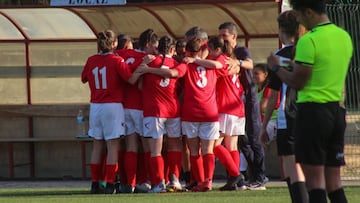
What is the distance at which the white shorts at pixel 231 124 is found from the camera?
13.4m

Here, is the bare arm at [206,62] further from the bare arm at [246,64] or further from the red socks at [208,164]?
the red socks at [208,164]

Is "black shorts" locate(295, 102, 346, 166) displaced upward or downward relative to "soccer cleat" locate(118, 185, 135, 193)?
upward

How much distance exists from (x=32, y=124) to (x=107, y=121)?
4.27 meters

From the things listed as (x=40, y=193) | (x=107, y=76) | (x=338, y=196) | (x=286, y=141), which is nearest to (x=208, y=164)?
(x=107, y=76)

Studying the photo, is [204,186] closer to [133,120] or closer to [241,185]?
[241,185]

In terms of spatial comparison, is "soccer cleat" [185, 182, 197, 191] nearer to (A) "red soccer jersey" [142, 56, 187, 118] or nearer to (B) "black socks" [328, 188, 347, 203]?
(A) "red soccer jersey" [142, 56, 187, 118]

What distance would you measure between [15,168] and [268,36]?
4.89 metres

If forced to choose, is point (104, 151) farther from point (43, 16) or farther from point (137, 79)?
point (43, 16)

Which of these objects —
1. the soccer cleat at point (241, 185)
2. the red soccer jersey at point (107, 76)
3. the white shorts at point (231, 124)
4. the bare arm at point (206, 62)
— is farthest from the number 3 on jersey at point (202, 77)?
the soccer cleat at point (241, 185)

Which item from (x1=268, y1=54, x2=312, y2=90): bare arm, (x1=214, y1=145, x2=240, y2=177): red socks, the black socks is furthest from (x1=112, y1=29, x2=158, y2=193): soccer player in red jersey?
(x1=268, y1=54, x2=312, y2=90): bare arm

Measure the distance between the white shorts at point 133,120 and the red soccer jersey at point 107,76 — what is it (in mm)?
259

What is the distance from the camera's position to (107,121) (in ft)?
43.9

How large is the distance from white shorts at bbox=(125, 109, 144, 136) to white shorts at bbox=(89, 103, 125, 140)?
14 centimetres

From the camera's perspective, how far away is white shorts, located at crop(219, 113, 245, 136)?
13.4m
